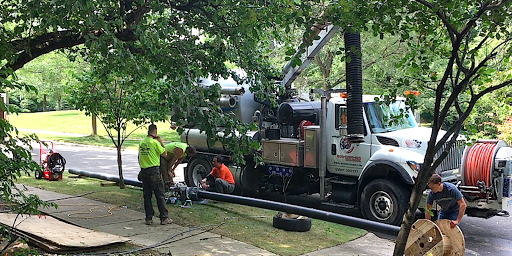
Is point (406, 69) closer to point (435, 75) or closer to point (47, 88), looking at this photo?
point (435, 75)

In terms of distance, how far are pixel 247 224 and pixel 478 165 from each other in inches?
164

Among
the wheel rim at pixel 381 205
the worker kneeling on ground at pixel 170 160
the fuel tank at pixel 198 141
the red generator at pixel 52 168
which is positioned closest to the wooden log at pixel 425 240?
the wheel rim at pixel 381 205

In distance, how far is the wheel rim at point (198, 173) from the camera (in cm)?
1420

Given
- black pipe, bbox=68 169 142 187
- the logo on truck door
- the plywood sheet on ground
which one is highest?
the logo on truck door

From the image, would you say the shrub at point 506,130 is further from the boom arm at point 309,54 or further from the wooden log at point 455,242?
the wooden log at point 455,242

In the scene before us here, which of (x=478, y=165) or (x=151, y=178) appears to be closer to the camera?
(x=151, y=178)

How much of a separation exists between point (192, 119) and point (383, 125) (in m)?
5.29

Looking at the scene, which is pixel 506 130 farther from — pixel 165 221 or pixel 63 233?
pixel 63 233

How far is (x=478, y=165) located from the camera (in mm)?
Answer: 9594

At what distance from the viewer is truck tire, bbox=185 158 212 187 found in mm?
14109

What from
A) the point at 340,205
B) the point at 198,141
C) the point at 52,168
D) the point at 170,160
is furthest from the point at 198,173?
the point at 340,205

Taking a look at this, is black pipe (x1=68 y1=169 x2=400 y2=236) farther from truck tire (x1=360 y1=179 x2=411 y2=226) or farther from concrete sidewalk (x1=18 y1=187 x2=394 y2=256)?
truck tire (x1=360 y1=179 x2=411 y2=226)

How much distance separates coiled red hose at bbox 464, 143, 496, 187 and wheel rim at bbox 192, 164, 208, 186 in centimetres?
677

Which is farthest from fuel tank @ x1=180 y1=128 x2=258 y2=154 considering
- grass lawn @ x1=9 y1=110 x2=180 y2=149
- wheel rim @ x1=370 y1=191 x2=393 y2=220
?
grass lawn @ x1=9 y1=110 x2=180 y2=149
